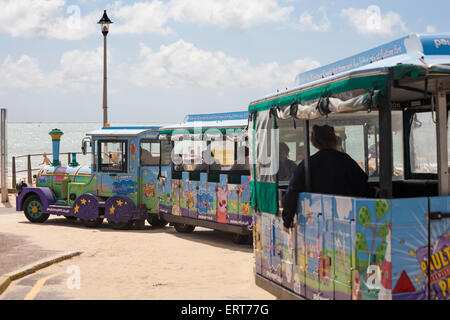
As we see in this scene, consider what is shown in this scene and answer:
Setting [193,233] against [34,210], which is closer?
[193,233]

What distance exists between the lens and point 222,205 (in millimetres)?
12930

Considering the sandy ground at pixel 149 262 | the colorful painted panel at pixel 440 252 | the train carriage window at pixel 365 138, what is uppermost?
the train carriage window at pixel 365 138

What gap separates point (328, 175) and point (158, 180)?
882 centimetres

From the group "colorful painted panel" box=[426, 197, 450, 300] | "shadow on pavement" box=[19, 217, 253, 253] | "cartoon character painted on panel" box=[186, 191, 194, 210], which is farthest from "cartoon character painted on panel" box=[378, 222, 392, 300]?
"cartoon character painted on panel" box=[186, 191, 194, 210]

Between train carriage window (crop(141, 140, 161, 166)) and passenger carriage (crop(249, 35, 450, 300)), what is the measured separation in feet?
22.9

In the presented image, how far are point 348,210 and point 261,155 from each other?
2.34 metres

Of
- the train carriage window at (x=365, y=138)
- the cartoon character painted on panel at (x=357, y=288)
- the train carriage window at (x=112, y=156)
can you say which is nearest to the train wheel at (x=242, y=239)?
the train carriage window at (x=112, y=156)

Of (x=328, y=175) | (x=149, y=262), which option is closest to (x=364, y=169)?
(x=328, y=175)

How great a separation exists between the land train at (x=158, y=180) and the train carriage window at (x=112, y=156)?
0.08 ft

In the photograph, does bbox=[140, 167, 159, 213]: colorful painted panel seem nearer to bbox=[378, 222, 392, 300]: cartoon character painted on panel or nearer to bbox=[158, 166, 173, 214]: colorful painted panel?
bbox=[158, 166, 173, 214]: colorful painted panel

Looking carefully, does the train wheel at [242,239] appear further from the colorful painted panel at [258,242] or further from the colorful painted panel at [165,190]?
the colorful painted panel at [258,242]

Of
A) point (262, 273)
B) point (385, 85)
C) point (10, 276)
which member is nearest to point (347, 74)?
point (385, 85)

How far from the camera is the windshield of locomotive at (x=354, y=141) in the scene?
25.9 ft

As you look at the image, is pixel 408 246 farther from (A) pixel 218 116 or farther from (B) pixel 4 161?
(B) pixel 4 161
